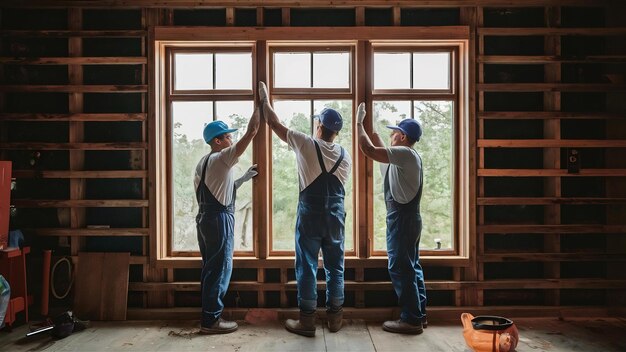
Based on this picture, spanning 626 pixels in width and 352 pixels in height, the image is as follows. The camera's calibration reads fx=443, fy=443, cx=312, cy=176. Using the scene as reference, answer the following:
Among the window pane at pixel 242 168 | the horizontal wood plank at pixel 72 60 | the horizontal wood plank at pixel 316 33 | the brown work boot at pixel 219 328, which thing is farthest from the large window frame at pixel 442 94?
the horizontal wood plank at pixel 72 60

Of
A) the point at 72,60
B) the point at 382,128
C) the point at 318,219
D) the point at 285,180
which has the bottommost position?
the point at 318,219

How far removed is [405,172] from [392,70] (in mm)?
1212

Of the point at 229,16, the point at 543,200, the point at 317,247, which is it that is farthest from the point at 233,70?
the point at 543,200

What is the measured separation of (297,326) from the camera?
402cm

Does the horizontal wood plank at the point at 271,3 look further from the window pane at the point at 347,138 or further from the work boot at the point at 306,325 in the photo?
the work boot at the point at 306,325

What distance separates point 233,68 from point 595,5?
3762 millimetres

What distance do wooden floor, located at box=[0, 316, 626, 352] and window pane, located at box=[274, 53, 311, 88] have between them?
7.83 feet

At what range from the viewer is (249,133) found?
406cm

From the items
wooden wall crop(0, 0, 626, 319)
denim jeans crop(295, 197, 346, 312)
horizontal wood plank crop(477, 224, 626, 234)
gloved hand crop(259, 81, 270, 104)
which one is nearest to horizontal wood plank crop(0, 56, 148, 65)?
wooden wall crop(0, 0, 626, 319)

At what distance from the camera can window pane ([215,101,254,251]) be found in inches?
179

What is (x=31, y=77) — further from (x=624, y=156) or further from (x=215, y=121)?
A: (x=624, y=156)

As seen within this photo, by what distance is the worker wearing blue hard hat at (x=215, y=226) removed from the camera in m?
3.96

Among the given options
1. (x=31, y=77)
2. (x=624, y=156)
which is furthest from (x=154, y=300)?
(x=624, y=156)

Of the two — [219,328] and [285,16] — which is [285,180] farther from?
[285,16]
